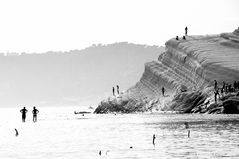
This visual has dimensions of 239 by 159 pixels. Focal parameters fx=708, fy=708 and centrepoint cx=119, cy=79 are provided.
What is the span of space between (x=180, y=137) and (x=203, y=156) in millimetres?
16907

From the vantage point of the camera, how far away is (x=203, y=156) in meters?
46.1

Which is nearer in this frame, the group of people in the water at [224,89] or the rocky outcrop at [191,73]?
the group of people in the water at [224,89]

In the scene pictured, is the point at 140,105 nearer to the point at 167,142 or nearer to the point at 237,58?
the point at 237,58

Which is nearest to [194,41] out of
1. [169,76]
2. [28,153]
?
[169,76]

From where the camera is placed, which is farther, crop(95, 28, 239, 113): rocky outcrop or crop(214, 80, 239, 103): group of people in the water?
crop(95, 28, 239, 113): rocky outcrop

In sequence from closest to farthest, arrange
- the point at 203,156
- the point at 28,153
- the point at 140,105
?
the point at 203,156 → the point at 28,153 → the point at 140,105

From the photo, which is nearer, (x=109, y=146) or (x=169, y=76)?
(x=109, y=146)

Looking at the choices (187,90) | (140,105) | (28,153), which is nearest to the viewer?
(28,153)

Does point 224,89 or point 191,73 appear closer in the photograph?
point 224,89

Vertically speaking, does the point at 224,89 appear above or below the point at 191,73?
below

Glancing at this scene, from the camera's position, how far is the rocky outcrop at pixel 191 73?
5620 inches

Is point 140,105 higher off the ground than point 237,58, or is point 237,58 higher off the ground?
A: point 237,58

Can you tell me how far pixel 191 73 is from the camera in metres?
158

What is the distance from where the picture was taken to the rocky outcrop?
142750 millimetres
